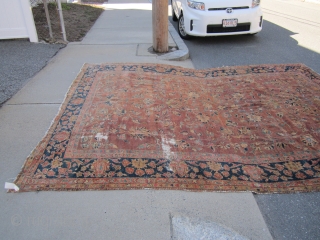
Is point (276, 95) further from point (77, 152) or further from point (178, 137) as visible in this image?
point (77, 152)

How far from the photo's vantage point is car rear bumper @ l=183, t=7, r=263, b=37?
253 inches

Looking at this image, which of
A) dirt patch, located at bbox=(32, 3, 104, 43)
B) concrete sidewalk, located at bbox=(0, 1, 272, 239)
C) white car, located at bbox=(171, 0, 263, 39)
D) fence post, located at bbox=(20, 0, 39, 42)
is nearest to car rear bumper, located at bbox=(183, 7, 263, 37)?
white car, located at bbox=(171, 0, 263, 39)

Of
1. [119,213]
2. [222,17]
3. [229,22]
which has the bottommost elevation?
[119,213]

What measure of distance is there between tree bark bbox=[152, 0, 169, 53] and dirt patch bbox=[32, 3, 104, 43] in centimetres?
251

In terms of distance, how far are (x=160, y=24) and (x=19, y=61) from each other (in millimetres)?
3135

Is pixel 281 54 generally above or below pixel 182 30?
below

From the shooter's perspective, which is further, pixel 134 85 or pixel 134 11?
pixel 134 11

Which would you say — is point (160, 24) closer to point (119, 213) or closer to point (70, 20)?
point (119, 213)

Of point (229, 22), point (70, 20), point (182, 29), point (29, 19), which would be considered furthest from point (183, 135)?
point (70, 20)

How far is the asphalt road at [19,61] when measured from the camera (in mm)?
4701

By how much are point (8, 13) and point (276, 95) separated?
6.21m

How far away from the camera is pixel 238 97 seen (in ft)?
14.4

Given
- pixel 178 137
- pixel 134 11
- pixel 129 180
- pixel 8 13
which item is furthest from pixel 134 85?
pixel 134 11

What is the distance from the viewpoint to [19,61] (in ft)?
18.7
